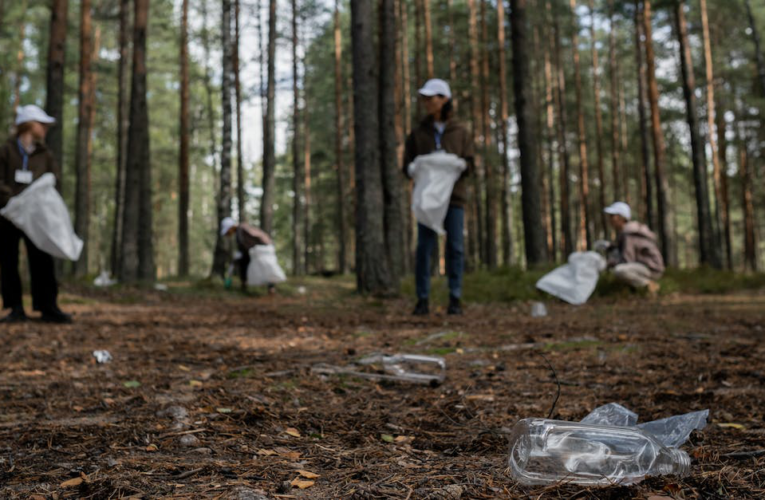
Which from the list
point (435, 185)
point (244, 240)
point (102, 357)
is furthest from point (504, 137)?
point (102, 357)

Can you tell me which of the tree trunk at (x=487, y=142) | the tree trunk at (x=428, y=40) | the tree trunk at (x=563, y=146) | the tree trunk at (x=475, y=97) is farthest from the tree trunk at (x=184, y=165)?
the tree trunk at (x=563, y=146)

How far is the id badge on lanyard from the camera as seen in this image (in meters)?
5.61

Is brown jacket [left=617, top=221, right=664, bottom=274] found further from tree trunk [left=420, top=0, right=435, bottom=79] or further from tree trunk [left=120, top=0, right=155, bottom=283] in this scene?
tree trunk [left=420, top=0, right=435, bottom=79]

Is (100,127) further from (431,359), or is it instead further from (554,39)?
(431,359)

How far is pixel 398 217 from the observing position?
10922 mm

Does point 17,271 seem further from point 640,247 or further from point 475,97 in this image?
point 475,97

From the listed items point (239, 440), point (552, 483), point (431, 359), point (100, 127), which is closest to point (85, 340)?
point (431, 359)

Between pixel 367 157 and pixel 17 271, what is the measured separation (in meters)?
5.01

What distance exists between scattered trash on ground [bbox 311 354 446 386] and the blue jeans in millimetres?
2639

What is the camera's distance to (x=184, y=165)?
20.2 meters

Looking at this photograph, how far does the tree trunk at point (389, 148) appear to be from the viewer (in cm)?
1080

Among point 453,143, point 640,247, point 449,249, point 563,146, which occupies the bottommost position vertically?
point 449,249

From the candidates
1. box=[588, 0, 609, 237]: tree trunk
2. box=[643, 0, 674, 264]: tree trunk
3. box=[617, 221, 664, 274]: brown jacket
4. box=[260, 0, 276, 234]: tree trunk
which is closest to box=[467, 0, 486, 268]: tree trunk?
box=[643, 0, 674, 264]: tree trunk

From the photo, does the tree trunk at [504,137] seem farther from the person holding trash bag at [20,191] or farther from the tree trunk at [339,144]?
the person holding trash bag at [20,191]
